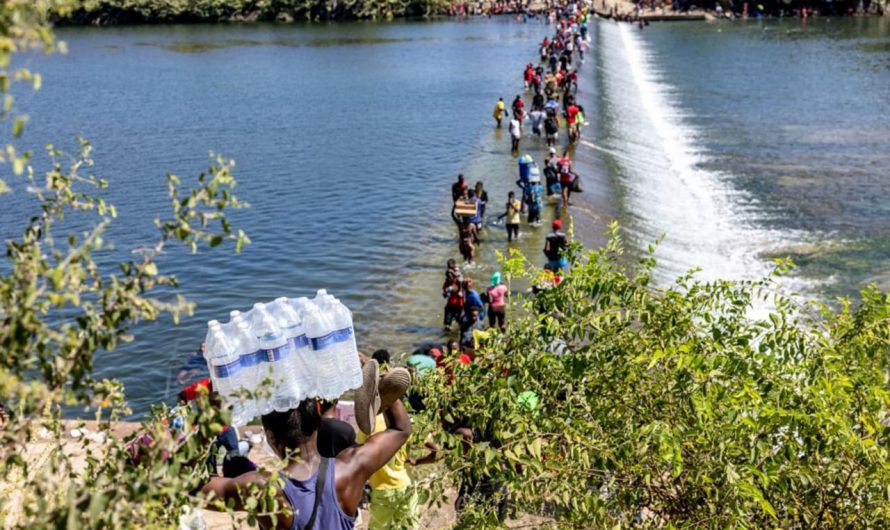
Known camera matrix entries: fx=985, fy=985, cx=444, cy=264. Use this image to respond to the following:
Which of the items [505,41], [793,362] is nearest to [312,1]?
[505,41]

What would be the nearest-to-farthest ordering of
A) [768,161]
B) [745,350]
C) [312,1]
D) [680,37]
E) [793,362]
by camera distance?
1. [745,350]
2. [793,362]
3. [768,161]
4. [680,37]
5. [312,1]

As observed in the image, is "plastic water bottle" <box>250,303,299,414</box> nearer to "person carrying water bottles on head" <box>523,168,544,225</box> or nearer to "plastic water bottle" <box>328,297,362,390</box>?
"plastic water bottle" <box>328,297,362,390</box>

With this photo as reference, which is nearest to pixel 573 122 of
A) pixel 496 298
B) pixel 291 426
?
pixel 496 298

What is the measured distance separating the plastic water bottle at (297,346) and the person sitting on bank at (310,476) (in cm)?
30

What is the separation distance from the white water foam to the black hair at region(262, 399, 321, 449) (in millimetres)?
16668

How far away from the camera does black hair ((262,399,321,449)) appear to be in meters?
5.18

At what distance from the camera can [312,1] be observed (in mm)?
102875

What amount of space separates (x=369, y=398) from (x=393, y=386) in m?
0.17

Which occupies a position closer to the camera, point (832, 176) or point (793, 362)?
point (793, 362)

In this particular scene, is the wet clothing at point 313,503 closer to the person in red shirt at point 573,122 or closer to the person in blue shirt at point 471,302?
the person in blue shirt at point 471,302

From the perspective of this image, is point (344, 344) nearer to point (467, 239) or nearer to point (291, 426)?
point (291, 426)

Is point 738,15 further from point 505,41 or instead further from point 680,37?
point 505,41

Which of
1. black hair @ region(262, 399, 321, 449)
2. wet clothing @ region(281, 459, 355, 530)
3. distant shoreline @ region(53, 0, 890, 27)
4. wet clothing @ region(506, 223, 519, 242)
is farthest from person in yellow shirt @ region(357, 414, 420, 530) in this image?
distant shoreline @ region(53, 0, 890, 27)

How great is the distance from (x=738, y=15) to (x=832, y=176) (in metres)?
67.0
